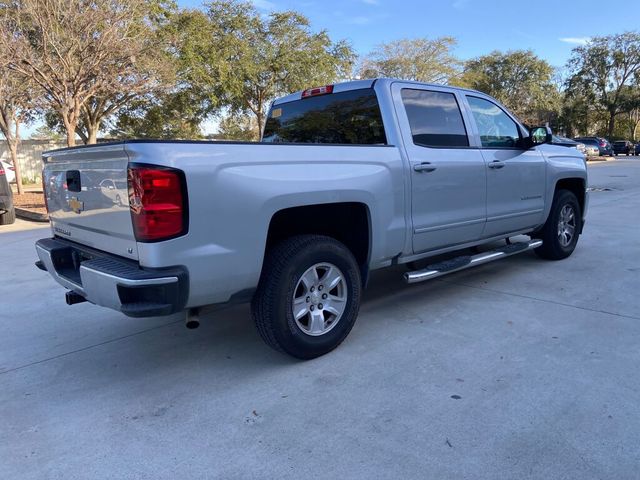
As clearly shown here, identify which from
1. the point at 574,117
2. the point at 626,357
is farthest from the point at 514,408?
the point at 574,117

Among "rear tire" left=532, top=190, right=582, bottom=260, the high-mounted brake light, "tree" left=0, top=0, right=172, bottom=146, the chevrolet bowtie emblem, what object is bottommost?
"rear tire" left=532, top=190, right=582, bottom=260

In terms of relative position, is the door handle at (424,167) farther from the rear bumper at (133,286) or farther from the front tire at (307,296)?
the rear bumper at (133,286)

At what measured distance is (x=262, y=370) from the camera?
352cm

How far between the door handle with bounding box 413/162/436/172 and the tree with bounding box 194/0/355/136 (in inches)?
694

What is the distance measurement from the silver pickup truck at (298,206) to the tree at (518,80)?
45.5 m

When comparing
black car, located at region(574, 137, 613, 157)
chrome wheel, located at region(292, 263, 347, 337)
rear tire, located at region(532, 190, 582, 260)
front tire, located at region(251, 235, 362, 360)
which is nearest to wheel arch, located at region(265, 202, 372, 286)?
front tire, located at region(251, 235, 362, 360)

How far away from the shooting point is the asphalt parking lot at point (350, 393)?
2514 millimetres

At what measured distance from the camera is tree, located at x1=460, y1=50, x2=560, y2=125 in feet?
155

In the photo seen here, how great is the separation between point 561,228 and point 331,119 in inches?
134

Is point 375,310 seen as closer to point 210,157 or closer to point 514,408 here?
point 514,408

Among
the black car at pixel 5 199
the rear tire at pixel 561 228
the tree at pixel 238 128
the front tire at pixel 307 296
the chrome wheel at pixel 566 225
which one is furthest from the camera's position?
the tree at pixel 238 128

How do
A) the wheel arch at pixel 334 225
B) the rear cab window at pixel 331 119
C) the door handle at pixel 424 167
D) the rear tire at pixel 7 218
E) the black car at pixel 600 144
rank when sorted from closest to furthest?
the wheel arch at pixel 334 225, the door handle at pixel 424 167, the rear cab window at pixel 331 119, the rear tire at pixel 7 218, the black car at pixel 600 144

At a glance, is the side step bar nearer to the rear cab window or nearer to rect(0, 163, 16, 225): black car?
the rear cab window

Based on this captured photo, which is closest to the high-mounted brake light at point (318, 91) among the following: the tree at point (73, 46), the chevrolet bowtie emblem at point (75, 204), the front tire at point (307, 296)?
the front tire at point (307, 296)
